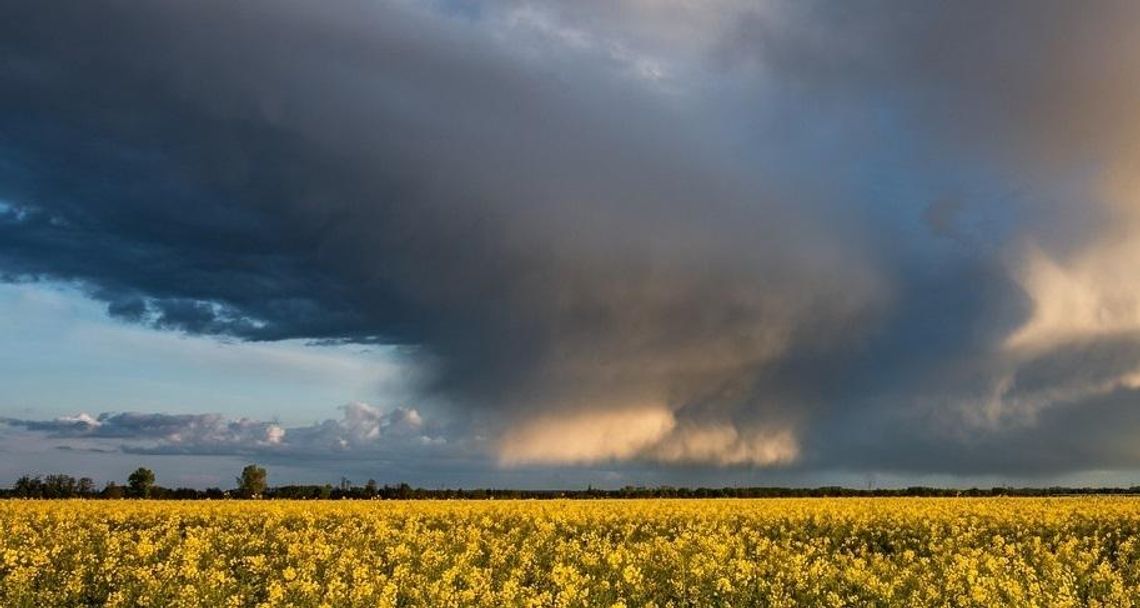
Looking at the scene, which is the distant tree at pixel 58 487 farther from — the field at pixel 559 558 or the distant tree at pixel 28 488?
the field at pixel 559 558

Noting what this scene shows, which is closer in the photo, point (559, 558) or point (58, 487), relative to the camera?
point (559, 558)

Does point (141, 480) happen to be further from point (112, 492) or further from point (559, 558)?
point (559, 558)

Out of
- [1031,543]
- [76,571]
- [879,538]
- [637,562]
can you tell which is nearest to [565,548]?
[637,562]

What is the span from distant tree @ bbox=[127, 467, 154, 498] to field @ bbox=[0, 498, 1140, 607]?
164ft

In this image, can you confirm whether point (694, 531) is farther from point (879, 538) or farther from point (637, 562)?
point (637, 562)

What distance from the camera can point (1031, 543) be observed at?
35.1 meters

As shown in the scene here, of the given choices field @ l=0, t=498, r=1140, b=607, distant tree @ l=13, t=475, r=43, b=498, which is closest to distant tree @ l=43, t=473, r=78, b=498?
distant tree @ l=13, t=475, r=43, b=498

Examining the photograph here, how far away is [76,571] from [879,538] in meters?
31.6

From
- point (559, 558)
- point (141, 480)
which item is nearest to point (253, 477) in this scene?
point (141, 480)

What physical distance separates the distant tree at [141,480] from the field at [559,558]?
164 ft

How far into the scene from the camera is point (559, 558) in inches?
1035

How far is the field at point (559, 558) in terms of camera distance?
18.9 metres

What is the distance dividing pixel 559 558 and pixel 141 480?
9578cm

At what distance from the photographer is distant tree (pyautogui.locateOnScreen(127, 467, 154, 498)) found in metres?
93.6
